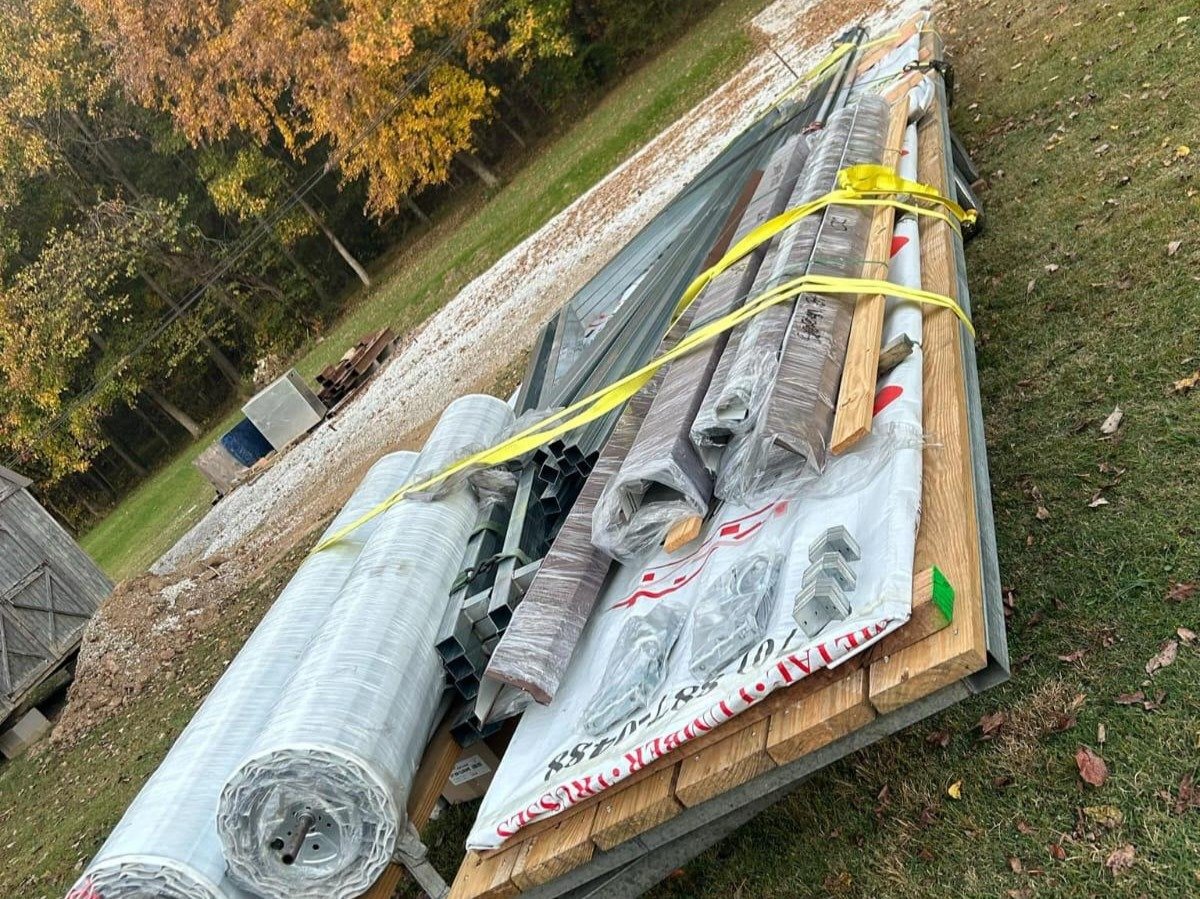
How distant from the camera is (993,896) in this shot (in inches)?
105

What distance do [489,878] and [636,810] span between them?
2.01 ft

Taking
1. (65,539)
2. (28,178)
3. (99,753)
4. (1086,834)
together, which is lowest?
(1086,834)

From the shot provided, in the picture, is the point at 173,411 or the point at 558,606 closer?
the point at 558,606

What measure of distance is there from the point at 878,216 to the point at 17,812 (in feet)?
31.4

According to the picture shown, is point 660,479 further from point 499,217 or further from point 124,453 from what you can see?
point 124,453

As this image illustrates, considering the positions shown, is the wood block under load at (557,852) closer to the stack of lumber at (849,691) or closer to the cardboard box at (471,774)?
the stack of lumber at (849,691)

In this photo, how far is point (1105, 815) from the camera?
104 inches

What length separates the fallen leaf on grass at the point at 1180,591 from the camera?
3.06 m

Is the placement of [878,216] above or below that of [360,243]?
below

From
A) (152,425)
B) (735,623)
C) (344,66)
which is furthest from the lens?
(152,425)

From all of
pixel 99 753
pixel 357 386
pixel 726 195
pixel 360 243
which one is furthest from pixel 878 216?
pixel 360 243

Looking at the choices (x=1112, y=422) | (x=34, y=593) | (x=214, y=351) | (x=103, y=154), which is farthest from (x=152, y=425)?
(x=1112, y=422)

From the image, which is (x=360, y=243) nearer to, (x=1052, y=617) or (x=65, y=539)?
(x=65, y=539)

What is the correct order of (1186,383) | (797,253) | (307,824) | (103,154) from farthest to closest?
(103,154), (797,253), (1186,383), (307,824)
